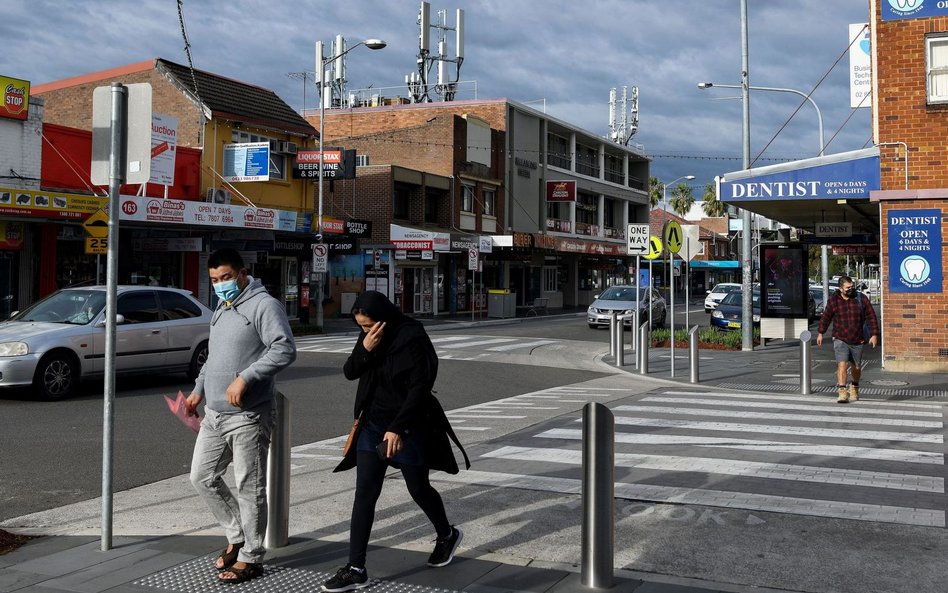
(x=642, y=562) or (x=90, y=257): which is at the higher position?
(x=90, y=257)

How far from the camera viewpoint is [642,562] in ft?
17.4

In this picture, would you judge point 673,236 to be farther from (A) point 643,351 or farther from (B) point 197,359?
(B) point 197,359

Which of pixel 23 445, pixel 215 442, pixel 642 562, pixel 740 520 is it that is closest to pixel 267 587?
pixel 215 442

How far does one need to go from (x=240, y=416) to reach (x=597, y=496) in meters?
2.04

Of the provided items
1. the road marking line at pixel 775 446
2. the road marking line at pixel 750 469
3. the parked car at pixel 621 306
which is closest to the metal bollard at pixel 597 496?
the road marking line at pixel 750 469

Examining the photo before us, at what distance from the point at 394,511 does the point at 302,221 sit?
76.8ft

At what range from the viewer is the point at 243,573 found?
4.85 metres

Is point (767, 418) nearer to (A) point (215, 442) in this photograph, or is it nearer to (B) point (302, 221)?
(A) point (215, 442)

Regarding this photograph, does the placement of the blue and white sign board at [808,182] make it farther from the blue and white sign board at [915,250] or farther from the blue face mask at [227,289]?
the blue face mask at [227,289]

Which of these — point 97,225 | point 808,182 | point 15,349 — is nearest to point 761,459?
point 15,349

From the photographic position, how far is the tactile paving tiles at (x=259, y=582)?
476 centimetres

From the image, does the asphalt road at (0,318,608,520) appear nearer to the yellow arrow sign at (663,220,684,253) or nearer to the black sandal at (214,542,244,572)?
the black sandal at (214,542,244,572)

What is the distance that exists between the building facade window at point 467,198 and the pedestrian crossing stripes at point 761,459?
31921 mm

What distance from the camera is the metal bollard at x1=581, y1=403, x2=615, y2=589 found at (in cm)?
474
